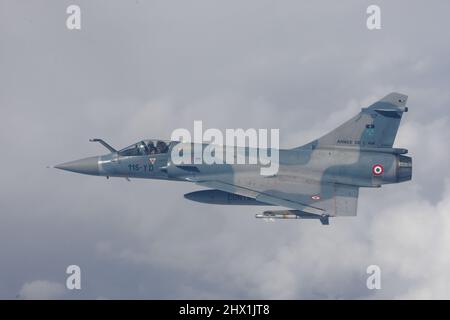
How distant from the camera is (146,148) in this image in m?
32.8

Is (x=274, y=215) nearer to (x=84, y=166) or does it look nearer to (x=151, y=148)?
(x=151, y=148)

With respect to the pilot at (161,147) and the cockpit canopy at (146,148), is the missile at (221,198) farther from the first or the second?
the cockpit canopy at (146,148)

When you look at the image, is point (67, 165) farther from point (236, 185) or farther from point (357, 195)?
point (357, 195)

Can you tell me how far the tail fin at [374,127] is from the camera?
3161cm

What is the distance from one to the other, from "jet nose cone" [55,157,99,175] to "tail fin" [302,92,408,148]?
1050 centimetres

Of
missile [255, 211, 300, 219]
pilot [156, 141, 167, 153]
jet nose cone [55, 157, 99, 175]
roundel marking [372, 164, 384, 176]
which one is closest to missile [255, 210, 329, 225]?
missile [255, 211, 300, 219]

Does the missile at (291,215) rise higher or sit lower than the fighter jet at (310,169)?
lower

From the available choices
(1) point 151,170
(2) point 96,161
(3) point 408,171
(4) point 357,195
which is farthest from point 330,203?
(2) point 96,161

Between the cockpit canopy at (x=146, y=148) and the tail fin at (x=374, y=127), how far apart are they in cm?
711

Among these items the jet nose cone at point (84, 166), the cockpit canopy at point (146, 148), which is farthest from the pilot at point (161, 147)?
the jet nose cone at point (84, 166)

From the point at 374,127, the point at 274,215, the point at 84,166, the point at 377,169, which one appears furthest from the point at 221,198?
the point at 374,127

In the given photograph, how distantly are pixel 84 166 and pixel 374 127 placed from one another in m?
13.9

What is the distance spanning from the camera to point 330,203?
30.6m

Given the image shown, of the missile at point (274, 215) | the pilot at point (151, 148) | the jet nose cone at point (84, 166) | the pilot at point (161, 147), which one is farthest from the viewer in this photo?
the jet nose cone at point (84, 166)
